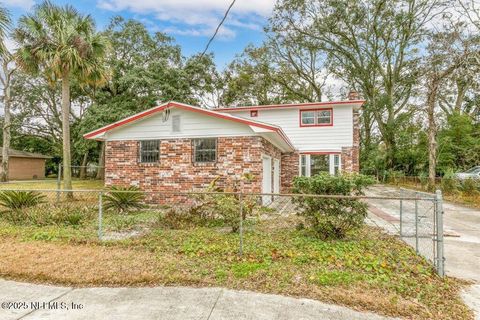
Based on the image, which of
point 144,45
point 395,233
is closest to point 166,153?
point 395,233

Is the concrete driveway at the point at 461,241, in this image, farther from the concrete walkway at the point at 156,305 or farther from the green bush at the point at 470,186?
the green bush at the point at 470,186

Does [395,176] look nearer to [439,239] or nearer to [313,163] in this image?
[313,163]

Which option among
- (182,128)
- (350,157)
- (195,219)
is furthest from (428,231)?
(350,157)

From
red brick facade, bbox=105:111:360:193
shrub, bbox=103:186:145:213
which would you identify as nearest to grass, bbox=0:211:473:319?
shrub, bbox=103:186:145:213

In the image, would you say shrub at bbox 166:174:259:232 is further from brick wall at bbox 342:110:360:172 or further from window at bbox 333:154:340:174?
brick wall at bbox 342:110:360:172

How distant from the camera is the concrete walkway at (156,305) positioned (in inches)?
116

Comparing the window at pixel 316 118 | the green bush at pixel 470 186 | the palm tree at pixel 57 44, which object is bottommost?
the green bush at pixel 470 186

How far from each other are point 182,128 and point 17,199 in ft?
16.4

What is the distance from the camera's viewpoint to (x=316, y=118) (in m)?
15.0

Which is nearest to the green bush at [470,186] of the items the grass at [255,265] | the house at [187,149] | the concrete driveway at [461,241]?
the concrete driveway at [461,241]

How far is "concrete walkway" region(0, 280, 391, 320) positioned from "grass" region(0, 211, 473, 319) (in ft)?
0.65

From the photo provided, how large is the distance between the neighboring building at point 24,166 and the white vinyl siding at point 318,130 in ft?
77.3

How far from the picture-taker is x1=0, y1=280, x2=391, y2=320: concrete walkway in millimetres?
2959

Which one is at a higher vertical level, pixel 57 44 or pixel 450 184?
pixel 57 44
